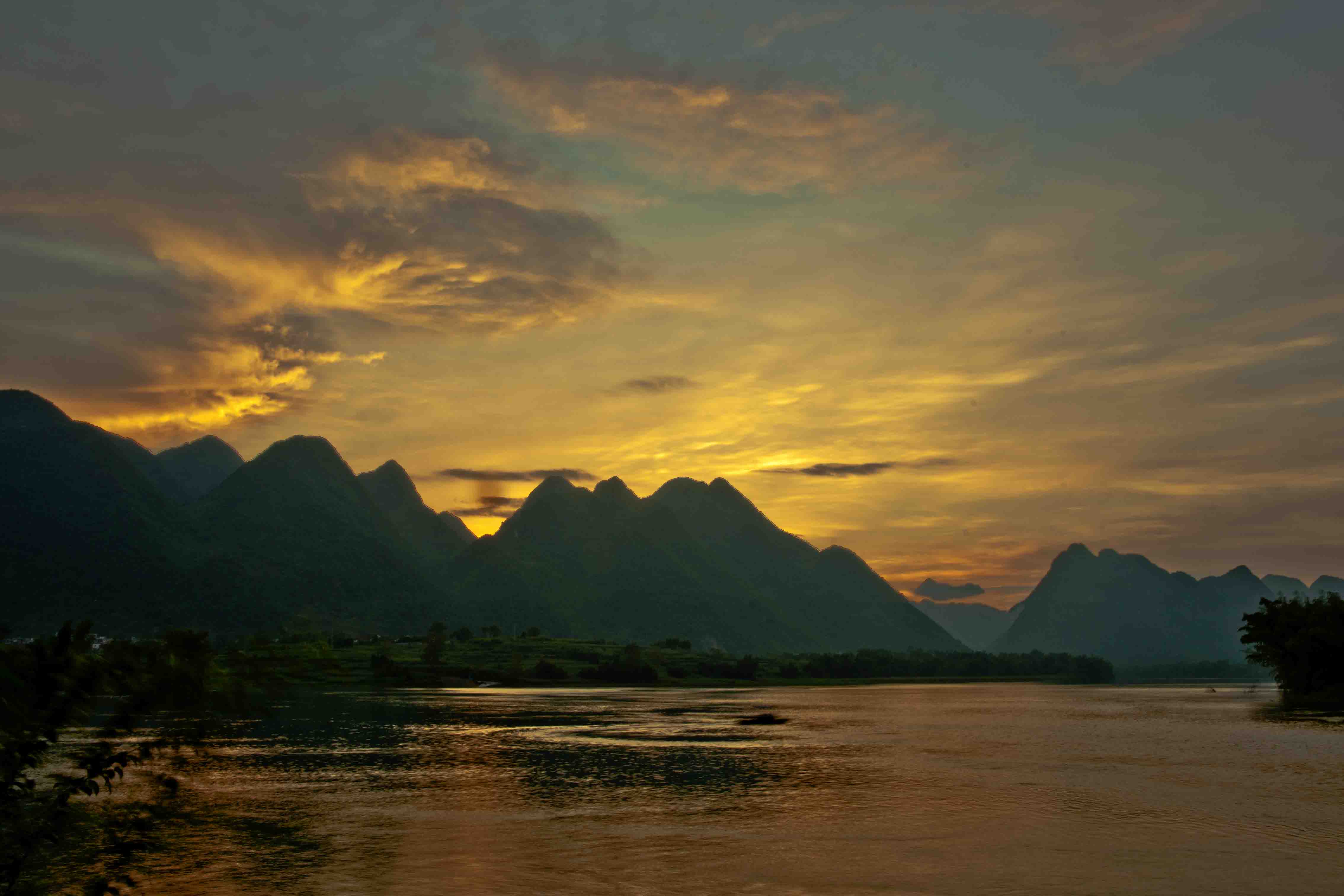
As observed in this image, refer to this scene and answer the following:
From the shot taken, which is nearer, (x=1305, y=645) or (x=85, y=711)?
(x=85, y=711)

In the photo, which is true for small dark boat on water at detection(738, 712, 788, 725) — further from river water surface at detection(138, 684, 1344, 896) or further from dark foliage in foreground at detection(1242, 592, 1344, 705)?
dark foliage in foreground at detection(1242, 592, 1344, 705)

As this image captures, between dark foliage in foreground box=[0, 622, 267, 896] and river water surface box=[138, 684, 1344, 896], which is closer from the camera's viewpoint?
dark foliage in foreground box=[0, 622, 267, 896]

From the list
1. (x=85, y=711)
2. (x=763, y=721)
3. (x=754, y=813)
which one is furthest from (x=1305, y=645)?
(x=85, y=711)

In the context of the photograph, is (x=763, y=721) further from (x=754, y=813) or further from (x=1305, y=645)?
(x=1305, y=645)

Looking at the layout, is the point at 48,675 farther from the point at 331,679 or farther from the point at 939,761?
the point at 939,761

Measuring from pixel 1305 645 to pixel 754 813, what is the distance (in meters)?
128

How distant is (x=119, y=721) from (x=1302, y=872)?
134 ft

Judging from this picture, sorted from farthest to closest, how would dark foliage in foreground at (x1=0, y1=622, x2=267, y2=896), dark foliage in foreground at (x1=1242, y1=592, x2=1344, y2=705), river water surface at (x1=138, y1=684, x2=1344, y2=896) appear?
dark foliage in foreground at (x1=1242, y1=592, x2=1344, y2=705) < river water surface at (x1=138, y1=684, x2=1344, y2=896) < dark foliage in foreground at (x1=0, y1=622, x2=267, y2=896)

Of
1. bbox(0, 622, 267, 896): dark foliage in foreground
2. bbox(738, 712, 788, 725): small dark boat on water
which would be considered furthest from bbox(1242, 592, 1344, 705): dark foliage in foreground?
bbox(0, 622, 267, 896): dark foliage in foreground

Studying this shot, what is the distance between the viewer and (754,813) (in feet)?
164

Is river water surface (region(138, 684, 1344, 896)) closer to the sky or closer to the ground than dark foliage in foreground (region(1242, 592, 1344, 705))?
closer to the ground

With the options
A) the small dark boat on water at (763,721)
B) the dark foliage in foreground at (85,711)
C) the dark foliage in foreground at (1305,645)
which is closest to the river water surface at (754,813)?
the dark foliage in foreground at (85,711)

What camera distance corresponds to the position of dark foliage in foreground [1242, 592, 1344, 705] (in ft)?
461

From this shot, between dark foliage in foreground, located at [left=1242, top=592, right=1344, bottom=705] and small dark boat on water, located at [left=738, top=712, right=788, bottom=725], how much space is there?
81080 mm
